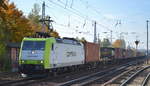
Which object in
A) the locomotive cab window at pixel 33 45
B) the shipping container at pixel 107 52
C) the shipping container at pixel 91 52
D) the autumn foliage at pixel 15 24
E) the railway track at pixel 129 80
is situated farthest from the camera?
the shipping container at pixel 107 52

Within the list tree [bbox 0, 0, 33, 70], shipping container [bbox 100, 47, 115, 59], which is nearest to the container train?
tree [bbox 0, 0, 33, 70]

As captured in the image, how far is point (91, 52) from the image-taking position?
A: 1490 inches

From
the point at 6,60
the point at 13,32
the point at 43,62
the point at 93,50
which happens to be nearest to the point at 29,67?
the point at 43,62

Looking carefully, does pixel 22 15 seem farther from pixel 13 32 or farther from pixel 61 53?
pixel 61 53

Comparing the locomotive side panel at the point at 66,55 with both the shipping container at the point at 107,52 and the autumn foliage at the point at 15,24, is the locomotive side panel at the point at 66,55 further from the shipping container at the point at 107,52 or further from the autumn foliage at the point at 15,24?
the shipping container at the point at 107,52

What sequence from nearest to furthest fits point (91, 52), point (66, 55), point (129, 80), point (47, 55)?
point (47, 55) → point (129, 80) → point (66, 55) → point (91, 52)

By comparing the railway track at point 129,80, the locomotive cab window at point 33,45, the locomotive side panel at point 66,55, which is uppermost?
the locomotive cab window at point 33,45

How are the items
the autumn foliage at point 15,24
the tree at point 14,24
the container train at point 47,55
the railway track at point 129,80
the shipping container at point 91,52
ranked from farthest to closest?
1. the autumn foliage at point 15,24
2. the tree at point 14,24
3. the shipping container at point 91,52
4. the container train at point 47,55
5. the railway track at point 129,80

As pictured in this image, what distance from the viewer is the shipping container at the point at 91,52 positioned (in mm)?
35669

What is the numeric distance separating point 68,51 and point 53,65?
4.23m

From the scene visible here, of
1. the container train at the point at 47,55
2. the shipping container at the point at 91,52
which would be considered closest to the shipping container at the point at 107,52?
Answer: the shipping container at the point at 91,52

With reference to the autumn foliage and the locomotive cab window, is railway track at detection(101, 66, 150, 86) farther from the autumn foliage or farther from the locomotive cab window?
the autumn foliage

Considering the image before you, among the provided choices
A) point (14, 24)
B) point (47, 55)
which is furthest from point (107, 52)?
point (47, 55)

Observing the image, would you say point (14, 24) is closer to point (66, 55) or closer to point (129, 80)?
point (66, 55)
